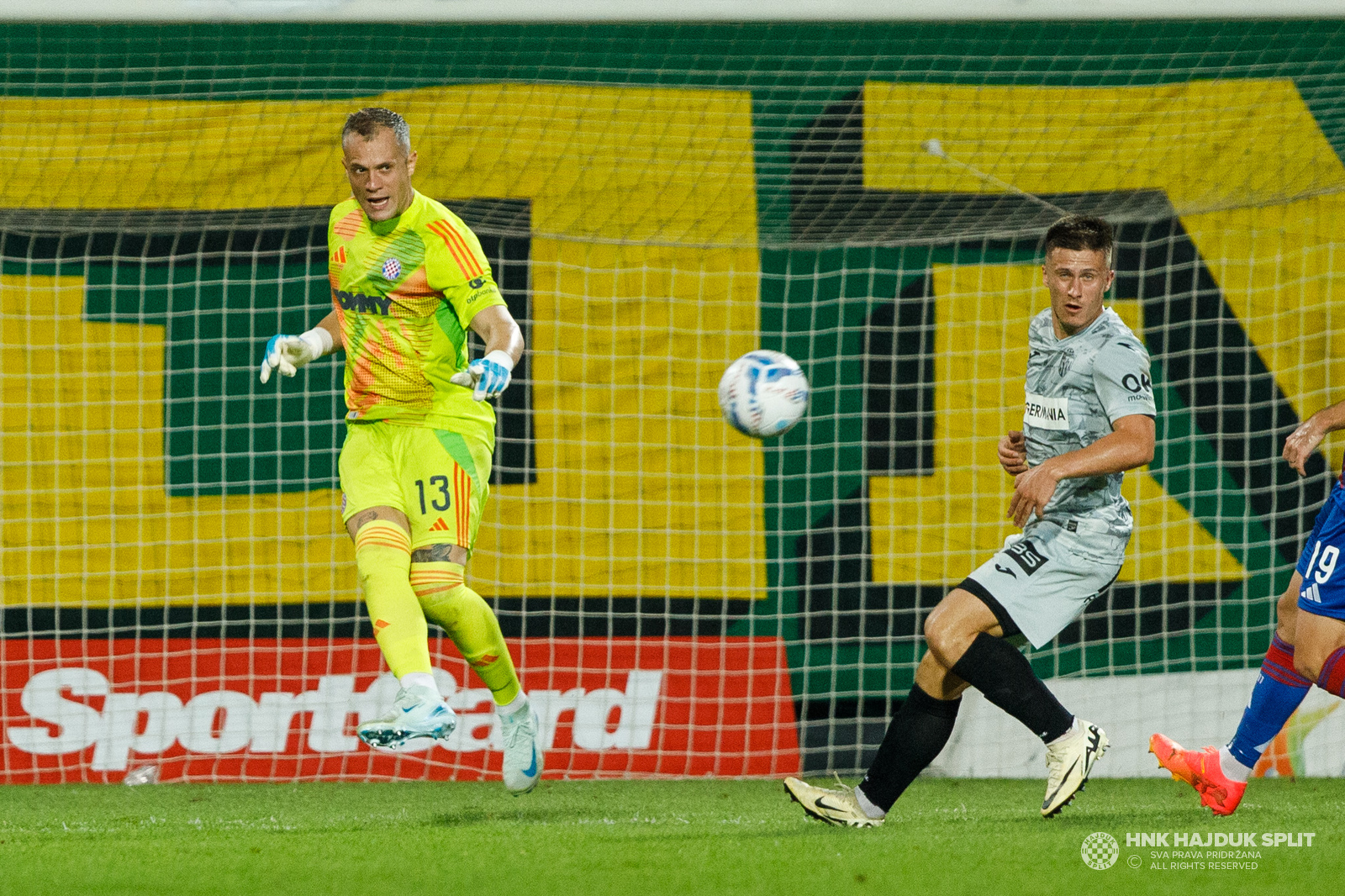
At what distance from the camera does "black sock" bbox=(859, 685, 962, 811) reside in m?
3.82

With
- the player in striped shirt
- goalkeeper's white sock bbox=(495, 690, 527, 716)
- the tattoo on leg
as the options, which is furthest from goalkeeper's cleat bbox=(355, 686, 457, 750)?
the player in striped shirt

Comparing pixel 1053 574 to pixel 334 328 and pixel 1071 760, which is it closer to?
pixel 1071 760

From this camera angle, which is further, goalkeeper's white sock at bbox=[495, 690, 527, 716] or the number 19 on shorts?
goalkeeper's white sock at bbox=[495, 690, 527, 716]

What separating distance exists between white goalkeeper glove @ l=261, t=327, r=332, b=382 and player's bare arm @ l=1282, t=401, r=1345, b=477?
8.70 feet

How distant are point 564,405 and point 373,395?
7.77 ft

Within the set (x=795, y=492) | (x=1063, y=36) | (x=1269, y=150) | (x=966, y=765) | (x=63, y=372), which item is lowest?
(x=966, y=765)

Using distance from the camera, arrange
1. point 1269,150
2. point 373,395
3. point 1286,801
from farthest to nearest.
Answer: point 1269,150 < point 1286,801 < point 373,395

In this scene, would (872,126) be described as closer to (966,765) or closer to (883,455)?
(883,455)

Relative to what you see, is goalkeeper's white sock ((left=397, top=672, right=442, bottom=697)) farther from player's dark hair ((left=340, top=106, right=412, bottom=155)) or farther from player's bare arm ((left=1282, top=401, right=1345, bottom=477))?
player's bare arm ((left=1282, top=401, right=1345, bottom=477))

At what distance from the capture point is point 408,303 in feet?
13.9

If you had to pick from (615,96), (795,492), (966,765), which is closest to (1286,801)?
(966,765)

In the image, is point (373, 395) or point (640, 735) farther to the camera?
point (640, 735)

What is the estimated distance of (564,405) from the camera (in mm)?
6605

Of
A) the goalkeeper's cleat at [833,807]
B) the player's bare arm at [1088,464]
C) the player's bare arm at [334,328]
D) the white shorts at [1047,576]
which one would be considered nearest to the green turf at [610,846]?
the goalkeeper's cleat at [833,807]
